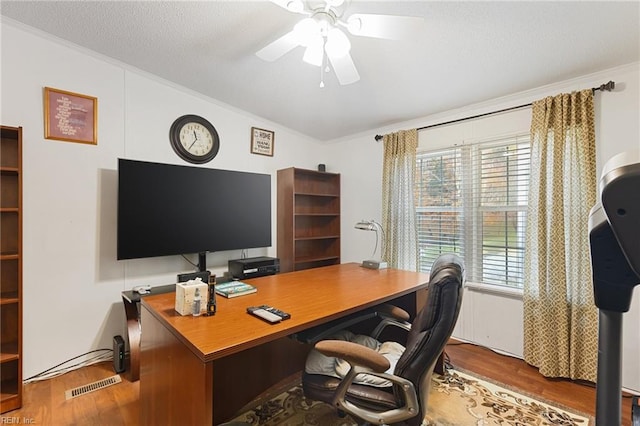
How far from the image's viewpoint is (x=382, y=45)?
85.8 inches

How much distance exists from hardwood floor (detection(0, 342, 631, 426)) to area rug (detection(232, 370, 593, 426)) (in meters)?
0.17

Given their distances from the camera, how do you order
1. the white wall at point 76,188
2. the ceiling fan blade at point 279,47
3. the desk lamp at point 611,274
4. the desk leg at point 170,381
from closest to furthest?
the desk lamp at point 611,274 < the desk leg at point 170,381 < the ceiling fan blade at point 279,47 < the white wall at point 76,188

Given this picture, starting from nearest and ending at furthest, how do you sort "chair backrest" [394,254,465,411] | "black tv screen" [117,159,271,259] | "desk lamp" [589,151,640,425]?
"desk lamp" [589,151,640,425], "chair backrest" [394,254,465,411], "black tv screen" [117,159,271,259]

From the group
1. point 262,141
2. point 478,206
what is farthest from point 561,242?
point 262,141

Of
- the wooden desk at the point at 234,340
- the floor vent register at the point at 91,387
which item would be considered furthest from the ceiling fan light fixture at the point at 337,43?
the floor vent register at the point at 91,387

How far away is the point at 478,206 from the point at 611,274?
98.9 inches

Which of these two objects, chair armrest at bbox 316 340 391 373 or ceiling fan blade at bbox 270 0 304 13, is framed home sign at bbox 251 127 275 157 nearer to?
ceiling fan blade at bbox 270 0 304 13

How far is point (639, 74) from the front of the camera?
2.14 m

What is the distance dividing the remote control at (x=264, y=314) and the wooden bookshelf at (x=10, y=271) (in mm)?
1715

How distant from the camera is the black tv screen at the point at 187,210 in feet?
8.41

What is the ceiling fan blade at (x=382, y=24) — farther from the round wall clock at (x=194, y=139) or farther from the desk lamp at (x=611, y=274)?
the round wall clock at (x=194, y=139)

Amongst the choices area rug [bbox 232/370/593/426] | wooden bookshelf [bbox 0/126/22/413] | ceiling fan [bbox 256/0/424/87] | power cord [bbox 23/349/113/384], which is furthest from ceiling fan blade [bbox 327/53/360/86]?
power cord [bbox 23/349/113/384]

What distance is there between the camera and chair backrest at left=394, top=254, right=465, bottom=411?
3.84 feet

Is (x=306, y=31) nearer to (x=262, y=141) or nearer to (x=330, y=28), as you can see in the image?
(x=330, y=28)
